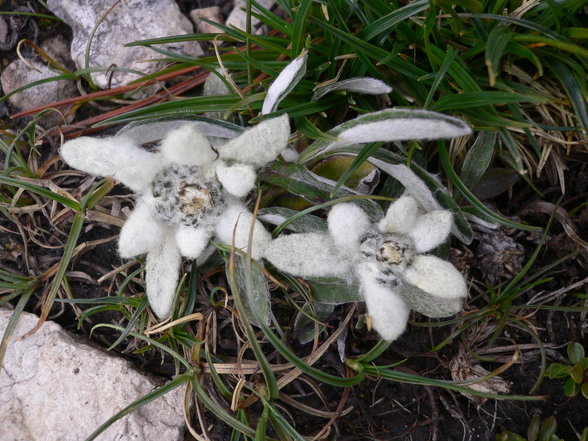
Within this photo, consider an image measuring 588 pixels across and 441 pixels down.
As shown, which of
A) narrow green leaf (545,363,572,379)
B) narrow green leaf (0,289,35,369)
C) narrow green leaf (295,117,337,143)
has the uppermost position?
narrow green leaf (295,117,337,143)


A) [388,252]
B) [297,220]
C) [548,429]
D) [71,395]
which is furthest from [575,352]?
[71,395]

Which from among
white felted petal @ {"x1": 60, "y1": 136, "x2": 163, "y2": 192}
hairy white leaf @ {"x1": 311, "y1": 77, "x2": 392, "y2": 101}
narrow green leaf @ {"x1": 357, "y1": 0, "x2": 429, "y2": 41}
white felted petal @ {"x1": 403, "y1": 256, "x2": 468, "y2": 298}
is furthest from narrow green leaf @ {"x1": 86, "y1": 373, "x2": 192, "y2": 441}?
narrow green leaf @ {"x1": 357, "y1": 0, "x2": 429, "y2": 41}

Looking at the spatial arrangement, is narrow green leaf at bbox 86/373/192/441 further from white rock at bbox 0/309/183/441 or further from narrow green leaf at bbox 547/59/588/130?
narrow green leaf at bbox 547/59/588/130

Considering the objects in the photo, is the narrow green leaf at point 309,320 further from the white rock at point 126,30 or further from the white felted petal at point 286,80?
the white rock at point 126,30

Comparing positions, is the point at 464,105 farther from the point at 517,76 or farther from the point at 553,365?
the point at 553,365

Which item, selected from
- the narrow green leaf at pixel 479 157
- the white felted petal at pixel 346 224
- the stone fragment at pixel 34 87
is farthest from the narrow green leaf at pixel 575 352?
the stone fragment at pixel 34 87

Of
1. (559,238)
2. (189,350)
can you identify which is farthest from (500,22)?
(189,350)

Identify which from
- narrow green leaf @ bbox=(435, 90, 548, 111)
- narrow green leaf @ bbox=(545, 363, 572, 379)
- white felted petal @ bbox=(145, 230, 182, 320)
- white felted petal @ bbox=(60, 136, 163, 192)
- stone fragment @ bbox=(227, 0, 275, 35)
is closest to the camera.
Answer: narrow green leaf @ bbox=(435, 90, 548, 111)
